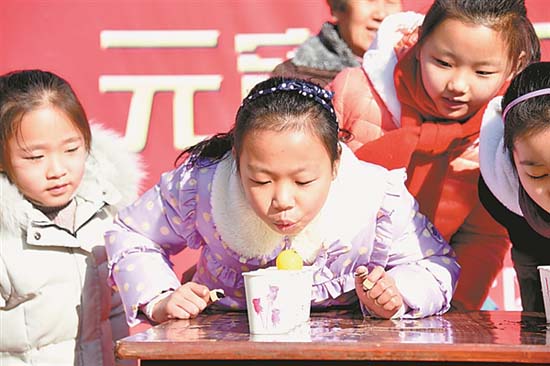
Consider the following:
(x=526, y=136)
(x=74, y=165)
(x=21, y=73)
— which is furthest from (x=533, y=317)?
(x=21, y=73)

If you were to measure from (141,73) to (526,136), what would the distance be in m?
1.60

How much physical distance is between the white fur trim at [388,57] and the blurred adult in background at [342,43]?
29cm

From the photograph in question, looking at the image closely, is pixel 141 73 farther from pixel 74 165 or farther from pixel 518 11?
pixel 518 11

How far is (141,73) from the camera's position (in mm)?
3320

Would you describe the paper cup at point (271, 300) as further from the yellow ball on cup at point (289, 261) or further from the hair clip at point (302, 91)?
the hair clip at point (302, 91)

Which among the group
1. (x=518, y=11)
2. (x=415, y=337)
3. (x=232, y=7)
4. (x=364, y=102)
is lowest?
(x=415, y=337)

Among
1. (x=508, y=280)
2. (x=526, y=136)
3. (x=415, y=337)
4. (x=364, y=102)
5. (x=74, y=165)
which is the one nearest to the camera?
(x=415, y=337)

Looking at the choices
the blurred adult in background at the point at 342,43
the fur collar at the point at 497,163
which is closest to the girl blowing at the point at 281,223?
the fur collar at the point at 497,163

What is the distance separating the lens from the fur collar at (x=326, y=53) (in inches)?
121

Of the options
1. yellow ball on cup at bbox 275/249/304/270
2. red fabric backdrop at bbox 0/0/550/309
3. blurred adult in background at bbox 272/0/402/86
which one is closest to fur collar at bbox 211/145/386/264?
yellow ball on cup at bbox 275/249/304/270

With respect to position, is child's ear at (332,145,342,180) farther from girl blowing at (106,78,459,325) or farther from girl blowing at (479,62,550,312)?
girl blowing at (479,62,550,312)

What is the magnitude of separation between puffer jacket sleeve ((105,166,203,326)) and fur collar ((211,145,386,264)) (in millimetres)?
101

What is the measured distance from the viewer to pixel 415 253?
87.7 inches

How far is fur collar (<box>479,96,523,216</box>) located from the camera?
2.24m
